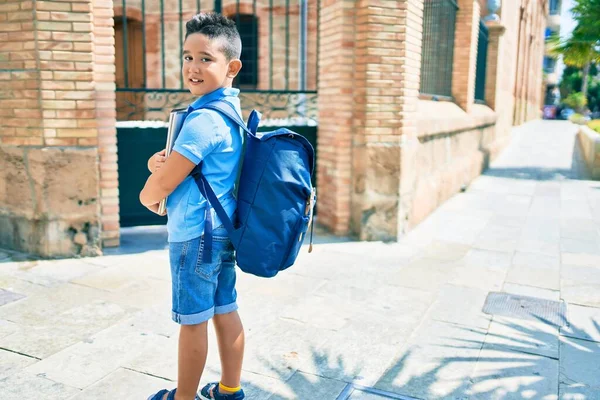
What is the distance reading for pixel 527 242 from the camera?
251 inches

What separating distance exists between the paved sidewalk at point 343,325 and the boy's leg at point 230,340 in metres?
0.40

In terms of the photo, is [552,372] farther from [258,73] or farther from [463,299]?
[258,73]

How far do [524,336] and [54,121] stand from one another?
13.8 ft

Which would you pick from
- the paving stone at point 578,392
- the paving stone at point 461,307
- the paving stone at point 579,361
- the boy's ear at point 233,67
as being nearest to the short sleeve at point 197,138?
the boy's ear at point 233,67

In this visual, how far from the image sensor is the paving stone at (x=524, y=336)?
357 cm

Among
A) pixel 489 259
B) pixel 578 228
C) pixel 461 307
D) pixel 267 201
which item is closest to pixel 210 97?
pixel 267 201

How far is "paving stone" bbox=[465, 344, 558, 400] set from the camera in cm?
302

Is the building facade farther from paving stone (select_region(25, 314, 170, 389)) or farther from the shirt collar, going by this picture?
the shirt collar

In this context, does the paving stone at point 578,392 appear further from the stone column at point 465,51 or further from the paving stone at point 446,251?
the stone column at point 465,51

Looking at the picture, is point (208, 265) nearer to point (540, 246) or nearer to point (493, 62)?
point (540, 246)

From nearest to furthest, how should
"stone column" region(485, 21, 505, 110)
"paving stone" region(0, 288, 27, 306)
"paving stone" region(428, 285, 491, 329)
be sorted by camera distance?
"paving stone" region(428, 285, 491, 329), "paving stone" region(0, 288, 27, 306), "stone column" region(485, 21, 505, 110)

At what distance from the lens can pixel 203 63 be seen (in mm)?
2332

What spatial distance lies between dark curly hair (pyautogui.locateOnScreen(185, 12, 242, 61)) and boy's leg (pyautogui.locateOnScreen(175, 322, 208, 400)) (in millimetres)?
1154

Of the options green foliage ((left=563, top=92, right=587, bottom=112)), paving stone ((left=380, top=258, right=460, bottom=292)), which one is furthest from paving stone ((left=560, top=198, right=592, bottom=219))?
green foliage ((left=563, top=92, right=587, bottom=112))
